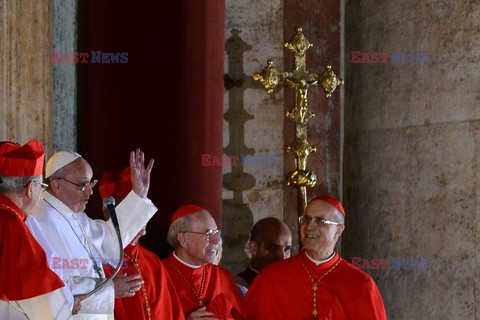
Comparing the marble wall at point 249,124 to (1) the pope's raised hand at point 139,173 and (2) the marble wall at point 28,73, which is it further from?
(1) the pope's raised hand at point 139,173

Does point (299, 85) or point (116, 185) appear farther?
point (299, 85)

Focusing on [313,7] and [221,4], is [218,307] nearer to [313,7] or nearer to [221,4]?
[221,4]

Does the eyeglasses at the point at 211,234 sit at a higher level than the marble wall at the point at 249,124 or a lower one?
lower

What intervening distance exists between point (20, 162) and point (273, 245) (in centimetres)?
224

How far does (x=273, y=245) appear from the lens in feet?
19.7

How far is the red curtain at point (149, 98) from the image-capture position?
622 centimetres

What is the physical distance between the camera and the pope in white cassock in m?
4.50

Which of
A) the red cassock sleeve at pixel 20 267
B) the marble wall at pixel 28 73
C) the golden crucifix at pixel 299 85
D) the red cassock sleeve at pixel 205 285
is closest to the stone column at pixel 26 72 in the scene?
the marble wall at pixel 28 73

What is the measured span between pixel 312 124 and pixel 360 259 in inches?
38.1

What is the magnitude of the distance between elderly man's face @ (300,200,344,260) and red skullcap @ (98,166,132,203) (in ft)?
3.05

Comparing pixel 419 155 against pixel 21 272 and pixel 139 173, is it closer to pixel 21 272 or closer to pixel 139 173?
pixel 139 173

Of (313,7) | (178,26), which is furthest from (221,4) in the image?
(313,7)

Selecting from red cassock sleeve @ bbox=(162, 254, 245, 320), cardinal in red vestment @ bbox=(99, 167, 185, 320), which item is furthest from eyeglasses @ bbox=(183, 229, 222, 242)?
cardinal in red vestment @ bbox=(99, 167, 185, 320)

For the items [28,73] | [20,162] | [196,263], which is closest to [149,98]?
[28,73]
